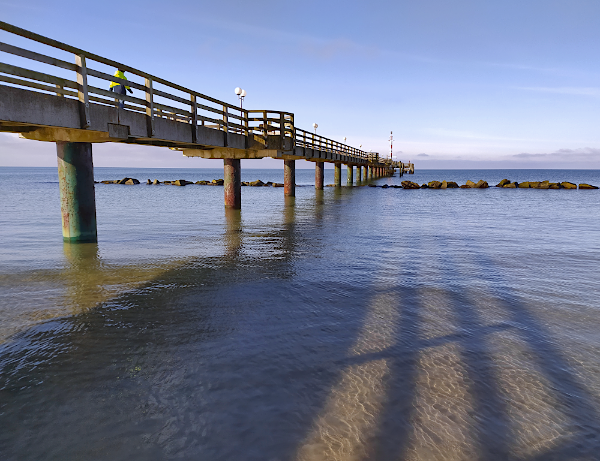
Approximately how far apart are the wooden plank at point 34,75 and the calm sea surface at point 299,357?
12.7 ft

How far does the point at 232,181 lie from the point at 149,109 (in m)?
11.4

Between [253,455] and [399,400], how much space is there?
1.59m

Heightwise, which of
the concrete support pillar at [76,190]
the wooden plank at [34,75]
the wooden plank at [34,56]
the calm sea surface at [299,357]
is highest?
the wooden plank at [34,56]

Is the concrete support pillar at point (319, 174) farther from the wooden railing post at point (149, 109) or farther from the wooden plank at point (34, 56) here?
the wooden plank at point (34, 56)

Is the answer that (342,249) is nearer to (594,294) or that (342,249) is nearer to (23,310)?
(594,294)

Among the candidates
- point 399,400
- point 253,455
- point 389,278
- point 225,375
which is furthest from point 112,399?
point 389,278

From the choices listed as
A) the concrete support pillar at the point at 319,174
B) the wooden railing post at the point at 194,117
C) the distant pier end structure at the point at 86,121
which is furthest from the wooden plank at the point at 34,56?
the concrete support pillar at the point at 319,174

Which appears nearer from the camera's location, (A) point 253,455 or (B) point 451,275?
(A) point 253,455

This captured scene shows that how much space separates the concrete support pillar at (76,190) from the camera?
11.1m

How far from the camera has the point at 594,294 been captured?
7344 millimetres

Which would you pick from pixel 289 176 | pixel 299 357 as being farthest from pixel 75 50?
pixel 289 176

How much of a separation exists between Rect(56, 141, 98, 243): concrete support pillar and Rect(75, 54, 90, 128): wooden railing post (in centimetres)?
308

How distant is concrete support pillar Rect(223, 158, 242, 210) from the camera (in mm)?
21344

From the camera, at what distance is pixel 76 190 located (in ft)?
37.1
